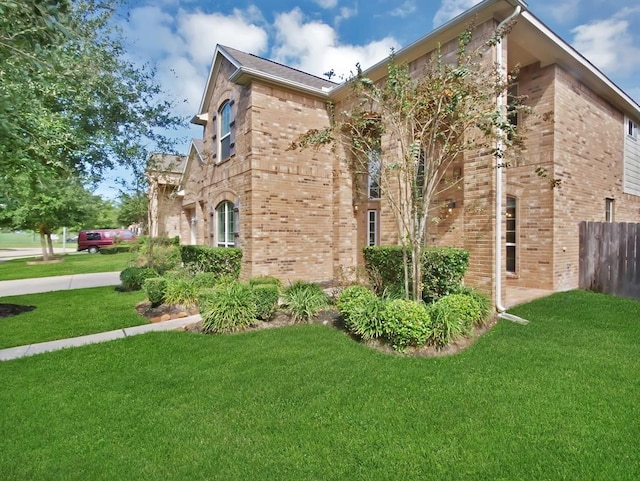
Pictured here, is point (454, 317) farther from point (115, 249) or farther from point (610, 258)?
point (115, 249)

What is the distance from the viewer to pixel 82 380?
420 centimetres

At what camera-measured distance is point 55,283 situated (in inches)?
499

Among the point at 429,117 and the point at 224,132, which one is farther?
the point at 224,132

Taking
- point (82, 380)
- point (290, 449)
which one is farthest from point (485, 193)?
point (82, 380)

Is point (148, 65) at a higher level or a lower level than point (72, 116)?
higher

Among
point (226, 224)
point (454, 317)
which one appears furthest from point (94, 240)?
point (454, 317)

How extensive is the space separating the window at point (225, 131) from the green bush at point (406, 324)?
8.58m

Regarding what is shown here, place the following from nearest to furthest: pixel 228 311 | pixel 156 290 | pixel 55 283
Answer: pixel 228 311 → pixel 156 290 → pixel 55 283

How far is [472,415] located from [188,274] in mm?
8797

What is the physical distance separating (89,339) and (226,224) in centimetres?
626

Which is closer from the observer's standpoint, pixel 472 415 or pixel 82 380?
pixel 472 415

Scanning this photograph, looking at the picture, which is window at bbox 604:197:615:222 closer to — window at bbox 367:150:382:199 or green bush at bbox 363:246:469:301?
green bush at bbox 363:246:469:301

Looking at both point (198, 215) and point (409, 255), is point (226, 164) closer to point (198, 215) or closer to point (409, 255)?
point (198, 215)

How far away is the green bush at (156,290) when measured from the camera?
7824 millimetres
